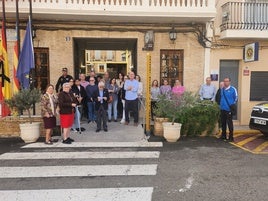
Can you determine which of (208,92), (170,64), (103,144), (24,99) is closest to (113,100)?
(103,144)

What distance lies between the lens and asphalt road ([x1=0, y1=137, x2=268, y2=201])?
517 centimetres

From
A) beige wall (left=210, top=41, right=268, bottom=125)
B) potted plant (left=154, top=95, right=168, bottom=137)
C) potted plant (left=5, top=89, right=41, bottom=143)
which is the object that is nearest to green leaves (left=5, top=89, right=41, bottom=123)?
potted plant (left=5, top=89, right=41, bottom=143)

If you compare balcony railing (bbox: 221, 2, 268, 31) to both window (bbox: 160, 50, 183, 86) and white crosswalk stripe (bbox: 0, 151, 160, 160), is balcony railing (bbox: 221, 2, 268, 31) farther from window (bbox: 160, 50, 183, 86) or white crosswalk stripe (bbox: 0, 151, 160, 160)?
white crosswalk stripe (bbox: 0, 151, 160, 160)

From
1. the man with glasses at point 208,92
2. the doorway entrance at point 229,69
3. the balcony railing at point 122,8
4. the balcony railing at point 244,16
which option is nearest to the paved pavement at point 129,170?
the man with glasses at point 208,92

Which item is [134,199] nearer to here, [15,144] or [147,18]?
[15,144]

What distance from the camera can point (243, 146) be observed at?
879cm

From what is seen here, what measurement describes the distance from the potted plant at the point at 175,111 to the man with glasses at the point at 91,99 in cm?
243

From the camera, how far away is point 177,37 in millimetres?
12555

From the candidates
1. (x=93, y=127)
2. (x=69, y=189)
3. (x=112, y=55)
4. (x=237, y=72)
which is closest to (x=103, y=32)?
(x=93, y=127)

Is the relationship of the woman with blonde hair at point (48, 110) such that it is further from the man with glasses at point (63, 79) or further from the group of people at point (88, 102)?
the man with glasses at point (63, 79)

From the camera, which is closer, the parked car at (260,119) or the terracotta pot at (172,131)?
the terracotta pot at (172,131)

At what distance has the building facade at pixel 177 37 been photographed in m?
11.5

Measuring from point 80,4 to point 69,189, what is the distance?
7.62 meters

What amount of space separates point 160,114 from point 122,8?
4.16 m
